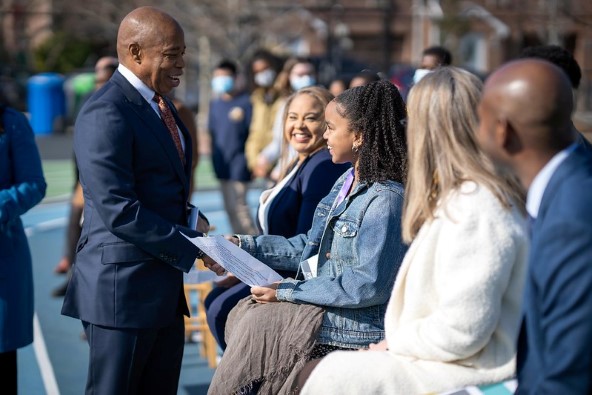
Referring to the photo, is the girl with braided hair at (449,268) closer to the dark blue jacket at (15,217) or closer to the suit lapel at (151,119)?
the suit lapel at (151,119)

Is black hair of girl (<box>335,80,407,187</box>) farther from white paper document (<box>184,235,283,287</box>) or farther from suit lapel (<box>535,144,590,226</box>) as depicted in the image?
suit lapel (<box>535,144,590,226</box>)

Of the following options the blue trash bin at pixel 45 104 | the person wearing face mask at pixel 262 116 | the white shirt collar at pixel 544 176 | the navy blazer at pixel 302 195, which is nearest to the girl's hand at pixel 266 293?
the navy blazer at pixel 302 195

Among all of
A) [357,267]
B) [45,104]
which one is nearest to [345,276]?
[357,267]

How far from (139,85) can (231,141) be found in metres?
5.95

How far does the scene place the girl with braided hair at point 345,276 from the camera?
141 inches

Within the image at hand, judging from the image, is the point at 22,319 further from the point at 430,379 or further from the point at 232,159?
the point at 232,159

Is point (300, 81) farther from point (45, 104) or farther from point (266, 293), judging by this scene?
point (45, 104)

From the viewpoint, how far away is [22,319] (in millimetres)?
4832

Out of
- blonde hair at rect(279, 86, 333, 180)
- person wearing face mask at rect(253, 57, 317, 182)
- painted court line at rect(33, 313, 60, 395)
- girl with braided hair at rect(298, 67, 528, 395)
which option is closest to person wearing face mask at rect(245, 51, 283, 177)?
person wearing face mask at rect(253, 57, 317, 182)

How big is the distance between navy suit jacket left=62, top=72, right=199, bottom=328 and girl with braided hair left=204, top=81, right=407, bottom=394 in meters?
0.41

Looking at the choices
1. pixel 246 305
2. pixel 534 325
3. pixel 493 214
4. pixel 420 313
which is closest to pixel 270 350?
pixel 246 305

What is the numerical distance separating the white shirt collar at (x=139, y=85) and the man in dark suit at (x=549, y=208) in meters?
1.89

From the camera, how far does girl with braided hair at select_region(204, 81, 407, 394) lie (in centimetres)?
358

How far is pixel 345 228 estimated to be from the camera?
3703 mm
